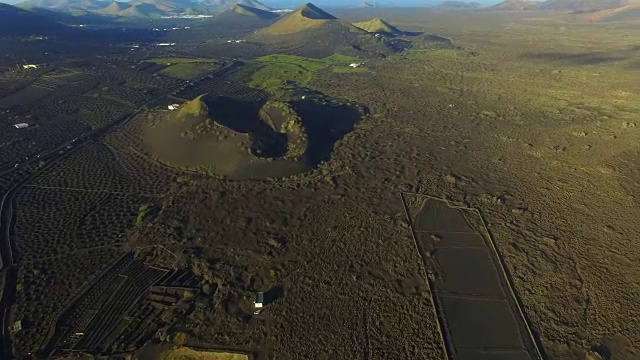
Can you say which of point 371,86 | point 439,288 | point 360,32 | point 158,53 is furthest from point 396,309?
point 360,32

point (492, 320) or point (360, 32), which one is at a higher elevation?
point (360, 32)

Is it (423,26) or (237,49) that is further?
(423,26)

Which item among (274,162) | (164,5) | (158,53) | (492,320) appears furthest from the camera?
(164,5)

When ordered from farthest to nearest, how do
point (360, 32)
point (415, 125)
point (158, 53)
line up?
point (360, 32), point (158, 53), point (415, 125)

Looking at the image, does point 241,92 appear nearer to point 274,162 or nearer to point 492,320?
point 274,162

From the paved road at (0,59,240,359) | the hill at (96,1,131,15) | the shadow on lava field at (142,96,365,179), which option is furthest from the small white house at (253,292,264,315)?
the hill at (96,1,131,15)
